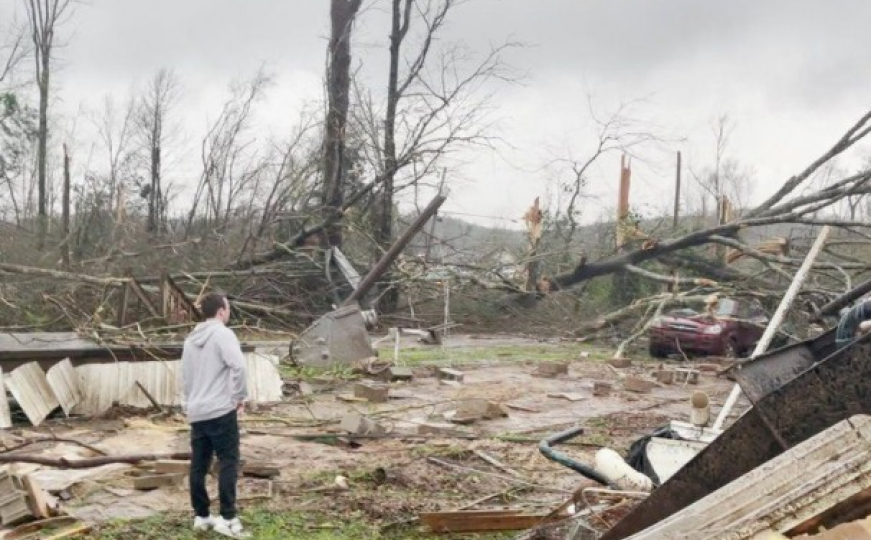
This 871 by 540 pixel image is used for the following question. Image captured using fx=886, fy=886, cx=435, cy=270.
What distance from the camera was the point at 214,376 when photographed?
5793 mm

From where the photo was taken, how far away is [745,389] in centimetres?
418

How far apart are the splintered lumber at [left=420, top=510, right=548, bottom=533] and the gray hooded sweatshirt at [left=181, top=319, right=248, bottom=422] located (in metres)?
1.48

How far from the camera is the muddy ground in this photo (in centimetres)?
658

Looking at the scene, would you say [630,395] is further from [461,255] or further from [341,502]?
[461,255]

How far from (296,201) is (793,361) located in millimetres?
18442

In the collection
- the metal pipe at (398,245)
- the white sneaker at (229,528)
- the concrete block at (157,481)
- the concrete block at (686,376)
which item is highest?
the metal pipe at (398,245)

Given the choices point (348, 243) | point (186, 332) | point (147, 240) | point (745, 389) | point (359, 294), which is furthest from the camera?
point (348, 243)

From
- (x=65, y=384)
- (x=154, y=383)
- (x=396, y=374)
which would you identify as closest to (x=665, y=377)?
(x=396, y=374)

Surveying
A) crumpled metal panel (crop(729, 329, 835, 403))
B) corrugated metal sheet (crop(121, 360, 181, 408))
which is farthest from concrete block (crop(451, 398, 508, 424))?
crumpled metal panel (crop(729, 329, 835, 403))

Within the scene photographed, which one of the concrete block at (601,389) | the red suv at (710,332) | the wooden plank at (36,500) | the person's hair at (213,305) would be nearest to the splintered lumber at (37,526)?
the wooden plank at (36,500)

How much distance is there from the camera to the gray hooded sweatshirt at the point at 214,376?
5.75 m

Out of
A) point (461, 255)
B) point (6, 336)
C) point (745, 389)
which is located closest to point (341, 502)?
point (745, 389)

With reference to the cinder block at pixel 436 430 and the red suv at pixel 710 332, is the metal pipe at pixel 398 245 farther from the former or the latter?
the cinder block at pixel 436 430

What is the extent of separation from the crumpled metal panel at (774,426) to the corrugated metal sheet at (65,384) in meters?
7.40
